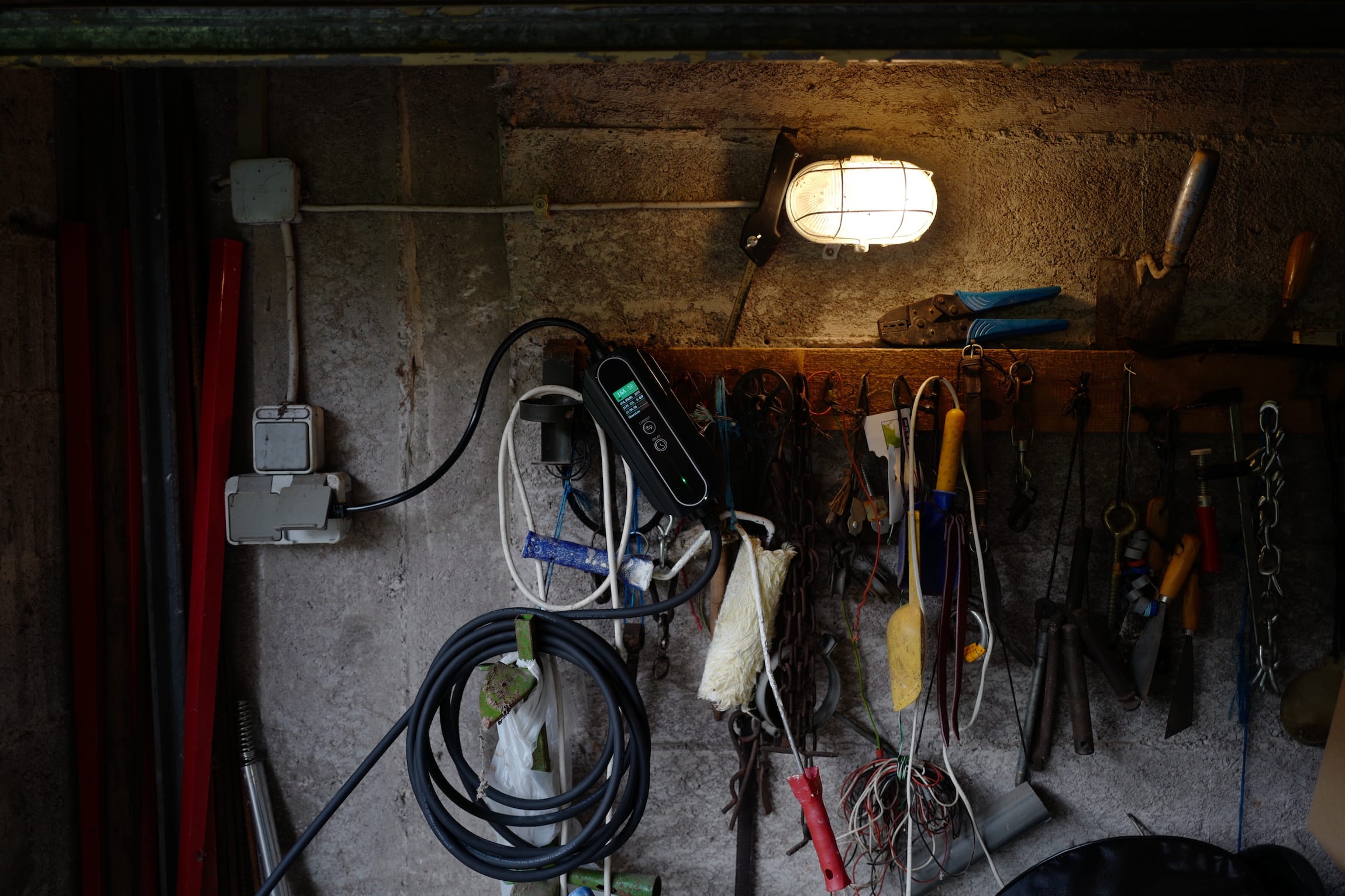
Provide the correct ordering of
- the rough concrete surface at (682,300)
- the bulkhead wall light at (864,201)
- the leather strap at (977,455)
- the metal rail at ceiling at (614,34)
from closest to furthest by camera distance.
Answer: the metal rail at ceiling at (614,34) < the bulkhead wall light at (864,201) < the leather strap at (977,455) < the rough concrete surface at (682,300)

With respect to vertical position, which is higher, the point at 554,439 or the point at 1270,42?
the point at 1270,42

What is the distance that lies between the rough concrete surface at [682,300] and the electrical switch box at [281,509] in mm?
110

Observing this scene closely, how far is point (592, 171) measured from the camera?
182 centimetres

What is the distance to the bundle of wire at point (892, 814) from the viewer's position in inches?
71.9

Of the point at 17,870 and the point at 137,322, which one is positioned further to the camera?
the point at 137,322

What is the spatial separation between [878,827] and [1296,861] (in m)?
0.91

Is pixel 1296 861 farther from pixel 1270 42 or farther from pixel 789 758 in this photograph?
pixel 1270 42

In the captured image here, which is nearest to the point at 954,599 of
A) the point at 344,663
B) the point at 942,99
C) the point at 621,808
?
the point at 621,808

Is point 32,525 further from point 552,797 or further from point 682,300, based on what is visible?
point 682,300

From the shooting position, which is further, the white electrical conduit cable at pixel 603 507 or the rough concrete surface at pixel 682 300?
the rough concrete surface at pixel 682 300

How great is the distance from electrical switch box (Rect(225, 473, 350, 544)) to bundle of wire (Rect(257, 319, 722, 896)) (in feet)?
1.37

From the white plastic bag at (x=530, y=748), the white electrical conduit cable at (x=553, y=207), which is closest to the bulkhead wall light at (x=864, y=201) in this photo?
the white electrical conduit cable at (x=553, y=207)

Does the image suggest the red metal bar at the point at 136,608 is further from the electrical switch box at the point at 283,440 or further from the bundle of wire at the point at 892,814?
the bundle of wire at the point at 892,814

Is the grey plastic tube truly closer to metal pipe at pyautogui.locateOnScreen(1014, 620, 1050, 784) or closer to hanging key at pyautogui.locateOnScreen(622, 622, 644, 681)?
metal pipe at pyautogui.locateOnScreen(1014, 620, 1050, 784)
